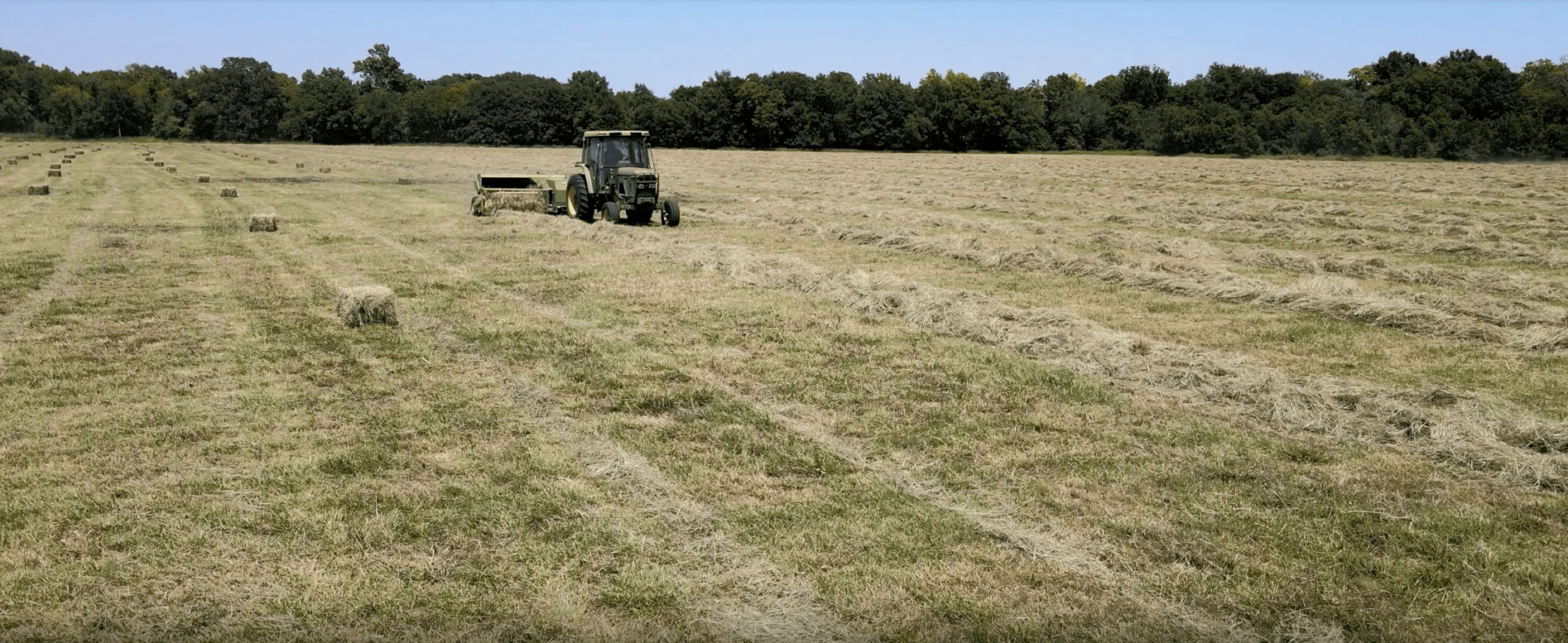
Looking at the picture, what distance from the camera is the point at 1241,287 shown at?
43.1 ft

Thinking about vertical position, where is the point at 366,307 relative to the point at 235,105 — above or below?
below

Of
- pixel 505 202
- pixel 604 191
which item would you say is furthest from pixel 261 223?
pixel 604 191

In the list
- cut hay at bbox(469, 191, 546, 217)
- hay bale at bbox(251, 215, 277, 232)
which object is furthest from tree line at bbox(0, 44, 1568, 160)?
hay bale at bbox(251, 215, 277, 232)

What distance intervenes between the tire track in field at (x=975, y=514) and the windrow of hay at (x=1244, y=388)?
287 cm

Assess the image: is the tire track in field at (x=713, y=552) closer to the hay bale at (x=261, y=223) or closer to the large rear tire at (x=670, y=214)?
the large rear tire at (x=670, y=214)

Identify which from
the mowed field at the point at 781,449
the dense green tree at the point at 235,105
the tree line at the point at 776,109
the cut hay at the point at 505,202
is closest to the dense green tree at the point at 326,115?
the tree line at the point at 776,109

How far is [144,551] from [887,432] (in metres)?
4.52

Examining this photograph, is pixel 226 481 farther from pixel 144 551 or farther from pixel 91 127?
pixel 91 127

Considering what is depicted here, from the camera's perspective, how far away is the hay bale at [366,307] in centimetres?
1066

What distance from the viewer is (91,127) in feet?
309

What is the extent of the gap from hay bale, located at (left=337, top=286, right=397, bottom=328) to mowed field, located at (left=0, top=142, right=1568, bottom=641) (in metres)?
0.19

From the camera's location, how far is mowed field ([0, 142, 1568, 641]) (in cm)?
475

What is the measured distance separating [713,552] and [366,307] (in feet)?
22.5

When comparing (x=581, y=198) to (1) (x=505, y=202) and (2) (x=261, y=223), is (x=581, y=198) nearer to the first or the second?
(1) (x=505, y=202)
